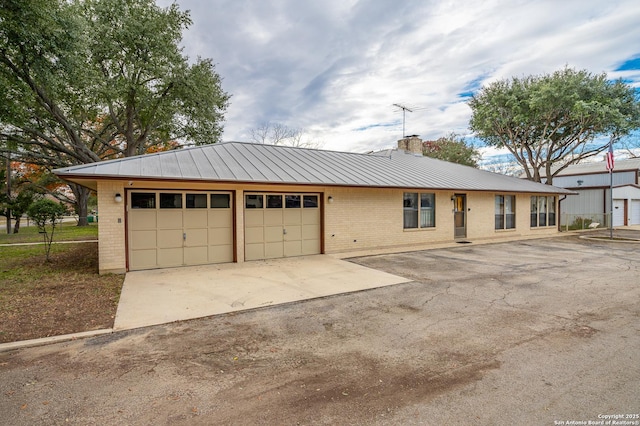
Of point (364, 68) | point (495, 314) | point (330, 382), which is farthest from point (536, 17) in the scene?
point (330, 382)

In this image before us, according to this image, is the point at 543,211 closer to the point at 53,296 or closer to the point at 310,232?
the point at 310,232

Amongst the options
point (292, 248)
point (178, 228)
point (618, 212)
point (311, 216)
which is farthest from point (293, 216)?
point (618, 212)

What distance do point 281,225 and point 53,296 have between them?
20.5 ft

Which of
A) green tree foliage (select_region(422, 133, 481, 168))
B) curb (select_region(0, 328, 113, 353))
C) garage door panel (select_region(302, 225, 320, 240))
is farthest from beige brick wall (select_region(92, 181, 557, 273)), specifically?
green tree foliage (select_region(422, 133, 481, 168))

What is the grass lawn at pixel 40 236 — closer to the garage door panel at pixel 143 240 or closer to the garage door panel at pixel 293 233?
the garage door panel at pixel 143 240

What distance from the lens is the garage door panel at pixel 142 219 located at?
354 inches

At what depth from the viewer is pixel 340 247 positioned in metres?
12.2

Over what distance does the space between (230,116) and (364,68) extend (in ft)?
35.5

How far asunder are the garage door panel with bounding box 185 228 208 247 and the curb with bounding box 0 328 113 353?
4.94 meters

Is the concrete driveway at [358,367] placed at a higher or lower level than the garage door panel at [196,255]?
lower

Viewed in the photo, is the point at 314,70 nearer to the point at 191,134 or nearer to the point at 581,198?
the point at 191,134

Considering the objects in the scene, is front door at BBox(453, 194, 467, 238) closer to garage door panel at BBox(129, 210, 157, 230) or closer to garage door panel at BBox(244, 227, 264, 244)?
garage door panel at BBox(244, 227, 264, 244)

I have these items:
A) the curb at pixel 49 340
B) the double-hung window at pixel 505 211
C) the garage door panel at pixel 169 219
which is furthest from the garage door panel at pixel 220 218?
the double-hung window at pixel 505 211

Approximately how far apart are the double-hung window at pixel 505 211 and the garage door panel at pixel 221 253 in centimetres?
1364
